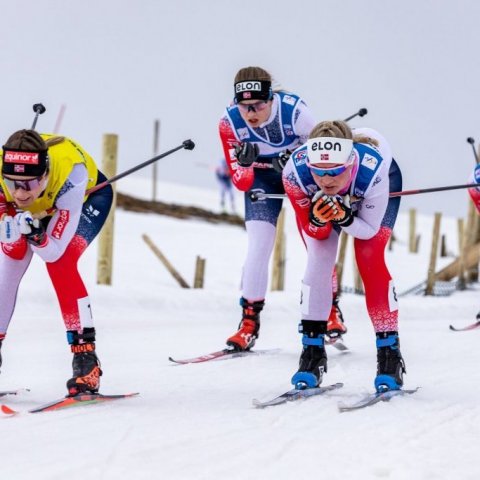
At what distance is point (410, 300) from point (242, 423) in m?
8.39

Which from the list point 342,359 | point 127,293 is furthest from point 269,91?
point 127,293

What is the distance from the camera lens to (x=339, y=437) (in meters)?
4.18

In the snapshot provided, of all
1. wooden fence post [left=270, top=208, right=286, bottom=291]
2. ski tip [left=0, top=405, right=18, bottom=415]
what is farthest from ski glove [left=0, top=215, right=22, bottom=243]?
wooden fence post [left=270, top=208, right=286, bottom=291]

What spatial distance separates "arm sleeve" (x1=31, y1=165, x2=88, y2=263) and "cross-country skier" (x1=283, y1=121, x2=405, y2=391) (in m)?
1.10

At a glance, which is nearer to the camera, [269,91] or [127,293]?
[269,91]

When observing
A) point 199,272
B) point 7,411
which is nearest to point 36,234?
point 7,411

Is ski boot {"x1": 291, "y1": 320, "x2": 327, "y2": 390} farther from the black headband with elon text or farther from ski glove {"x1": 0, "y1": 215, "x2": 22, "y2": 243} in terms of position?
the black headband with elon text

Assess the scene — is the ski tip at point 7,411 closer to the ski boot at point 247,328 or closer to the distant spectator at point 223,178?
the ski boot at point 247,328

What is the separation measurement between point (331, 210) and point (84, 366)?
1.56 meters

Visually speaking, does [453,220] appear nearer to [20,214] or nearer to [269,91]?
[269,91]

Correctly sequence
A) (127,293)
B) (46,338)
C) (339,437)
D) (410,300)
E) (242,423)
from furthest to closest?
(410,300)
(127,293)
(46,338)
(242,423)
(339,437)

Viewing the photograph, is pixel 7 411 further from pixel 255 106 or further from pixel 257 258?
pixel 255 106

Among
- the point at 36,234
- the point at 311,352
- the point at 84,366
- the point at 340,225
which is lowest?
the point at 84,366

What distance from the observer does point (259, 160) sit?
23.1 ft
